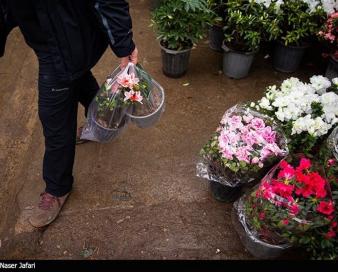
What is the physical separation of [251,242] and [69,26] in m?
1.89

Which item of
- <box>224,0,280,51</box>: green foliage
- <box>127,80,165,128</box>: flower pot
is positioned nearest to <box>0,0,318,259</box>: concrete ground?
<box>224,0,280,51</box>: green foliage

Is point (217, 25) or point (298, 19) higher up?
point (298, 19)

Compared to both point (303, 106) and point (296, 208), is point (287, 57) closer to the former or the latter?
point (303, 106)

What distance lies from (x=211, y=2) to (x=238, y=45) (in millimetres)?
539

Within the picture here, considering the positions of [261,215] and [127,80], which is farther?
[127,80]

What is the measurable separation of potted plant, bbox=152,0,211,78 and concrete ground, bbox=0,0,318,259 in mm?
379

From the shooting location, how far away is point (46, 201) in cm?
304

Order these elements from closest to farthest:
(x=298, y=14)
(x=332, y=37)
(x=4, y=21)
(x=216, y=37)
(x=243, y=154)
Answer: (x=4, y=21)
(x=243, y=154)
(x=332, y=37)
(x=298, y=14)
(x=216, y=37)

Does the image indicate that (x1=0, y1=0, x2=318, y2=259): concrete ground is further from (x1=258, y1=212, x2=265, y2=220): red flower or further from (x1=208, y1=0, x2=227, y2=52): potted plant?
(x1=258, y1=212, x2=265, y2=220): red flower

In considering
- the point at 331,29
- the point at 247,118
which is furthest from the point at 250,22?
the point at 247,118

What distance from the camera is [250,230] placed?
265 cm

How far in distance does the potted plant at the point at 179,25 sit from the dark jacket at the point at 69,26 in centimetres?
140

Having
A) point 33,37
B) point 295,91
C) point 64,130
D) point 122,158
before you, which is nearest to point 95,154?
point 122,158

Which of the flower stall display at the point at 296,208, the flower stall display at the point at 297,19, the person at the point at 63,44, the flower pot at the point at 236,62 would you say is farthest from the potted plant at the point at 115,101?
the flower stall display at the point at 297,19
